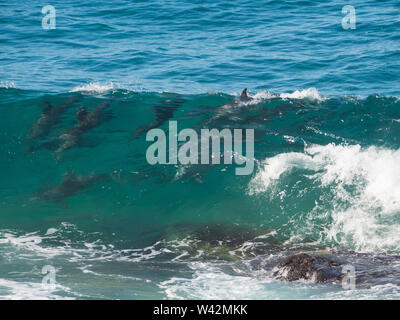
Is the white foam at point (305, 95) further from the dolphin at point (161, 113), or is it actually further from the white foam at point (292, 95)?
the dolphin at point (161, 113)

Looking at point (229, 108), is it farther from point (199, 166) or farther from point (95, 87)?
point (95, 87)

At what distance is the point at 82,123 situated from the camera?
16.9 m

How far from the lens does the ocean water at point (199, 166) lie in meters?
11.0

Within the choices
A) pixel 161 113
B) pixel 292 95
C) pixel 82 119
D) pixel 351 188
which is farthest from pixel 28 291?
pixel 292 95

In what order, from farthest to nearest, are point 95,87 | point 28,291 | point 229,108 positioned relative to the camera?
point 95,87 → point 229,108 → point 28,291

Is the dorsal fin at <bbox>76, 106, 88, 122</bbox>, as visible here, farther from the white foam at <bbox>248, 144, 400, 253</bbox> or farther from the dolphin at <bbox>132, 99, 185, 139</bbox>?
the white foam at <bbox>248, 144, 400, 253</bbox>

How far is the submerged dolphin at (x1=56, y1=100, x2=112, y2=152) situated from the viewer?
1645 cm

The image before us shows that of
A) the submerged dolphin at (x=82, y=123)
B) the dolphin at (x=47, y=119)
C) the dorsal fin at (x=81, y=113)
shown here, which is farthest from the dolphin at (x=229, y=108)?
the dolphin at (x=47, y=119)

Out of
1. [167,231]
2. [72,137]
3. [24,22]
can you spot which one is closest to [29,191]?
[72,137]

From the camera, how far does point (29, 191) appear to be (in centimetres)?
1516

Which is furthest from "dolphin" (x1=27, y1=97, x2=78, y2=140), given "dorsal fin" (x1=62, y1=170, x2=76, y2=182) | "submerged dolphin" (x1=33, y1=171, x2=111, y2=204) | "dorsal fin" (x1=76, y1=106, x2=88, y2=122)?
"submerged dolphin" (x1=33, y1=171, x2=111, y2=204)

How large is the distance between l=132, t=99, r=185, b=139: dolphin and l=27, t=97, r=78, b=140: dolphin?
2034 mm

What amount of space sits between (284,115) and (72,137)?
5.49 m

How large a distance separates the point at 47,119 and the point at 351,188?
810 cm
